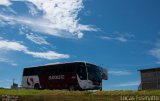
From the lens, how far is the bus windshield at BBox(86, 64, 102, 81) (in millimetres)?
41094

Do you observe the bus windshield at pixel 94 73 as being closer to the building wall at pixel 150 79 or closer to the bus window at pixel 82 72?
the bus window at pixel 82 72

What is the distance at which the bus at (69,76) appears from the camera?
41.0 metres

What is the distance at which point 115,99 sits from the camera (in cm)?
2388

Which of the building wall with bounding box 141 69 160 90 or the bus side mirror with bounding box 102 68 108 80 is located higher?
the building wall with bounding box 141 69 160 90

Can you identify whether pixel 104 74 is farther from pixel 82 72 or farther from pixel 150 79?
pixel 150 79

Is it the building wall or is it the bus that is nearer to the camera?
the bus

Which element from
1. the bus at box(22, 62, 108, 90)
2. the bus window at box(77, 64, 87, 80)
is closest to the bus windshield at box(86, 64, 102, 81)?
the bus at box(22, 62, 108, 90)

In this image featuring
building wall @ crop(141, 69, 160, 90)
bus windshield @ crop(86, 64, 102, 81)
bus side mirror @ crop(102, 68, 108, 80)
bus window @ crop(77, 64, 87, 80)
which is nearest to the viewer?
bus window @ crop(77, 64, 87, 80)

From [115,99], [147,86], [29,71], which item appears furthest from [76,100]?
[147,86]

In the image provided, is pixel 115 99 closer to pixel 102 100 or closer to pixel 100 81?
pixel 102 100

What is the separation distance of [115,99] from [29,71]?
87.4 feet

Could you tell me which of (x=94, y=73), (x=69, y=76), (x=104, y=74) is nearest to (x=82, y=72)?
(x=94, y=73)

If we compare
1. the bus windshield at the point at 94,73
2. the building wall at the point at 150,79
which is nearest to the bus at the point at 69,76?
the bus windshield at the point at 94,73

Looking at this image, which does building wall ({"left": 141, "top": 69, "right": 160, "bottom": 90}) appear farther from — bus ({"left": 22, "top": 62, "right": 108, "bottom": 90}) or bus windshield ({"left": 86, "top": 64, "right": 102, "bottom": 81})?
bus windshield ({"left": 86, "top": 64, "right": 102, "bottom": 81})
